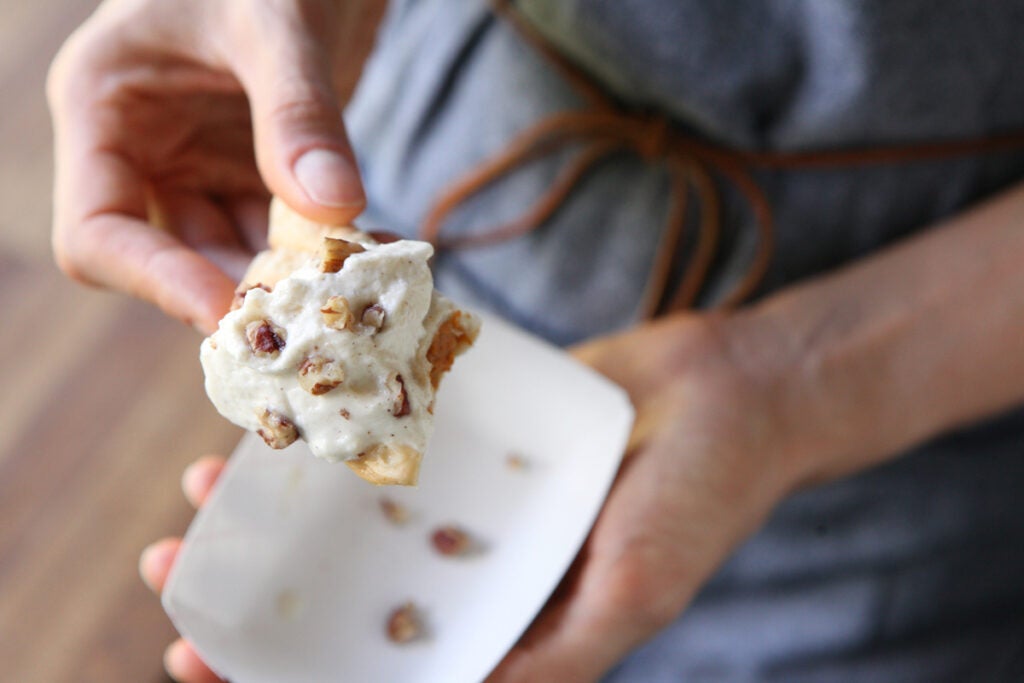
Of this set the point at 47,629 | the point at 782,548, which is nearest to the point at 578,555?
the point at 782,548

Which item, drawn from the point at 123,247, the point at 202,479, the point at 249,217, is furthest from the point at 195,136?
the point at 202,479

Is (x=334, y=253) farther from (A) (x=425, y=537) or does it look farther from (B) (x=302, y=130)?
(A) (x=425, y=537)

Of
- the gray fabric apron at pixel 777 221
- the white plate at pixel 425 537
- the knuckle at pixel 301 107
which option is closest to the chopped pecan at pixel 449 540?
the white plate at pixel 425 537

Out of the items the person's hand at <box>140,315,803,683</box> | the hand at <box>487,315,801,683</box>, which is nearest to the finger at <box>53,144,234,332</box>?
the person's hand at <box>140,315,803,683</box>

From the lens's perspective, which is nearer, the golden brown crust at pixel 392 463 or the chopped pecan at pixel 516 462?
the golden brown crust at pixel 392 463

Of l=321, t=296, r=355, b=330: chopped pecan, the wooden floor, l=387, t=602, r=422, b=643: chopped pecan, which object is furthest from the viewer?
the wooden floor

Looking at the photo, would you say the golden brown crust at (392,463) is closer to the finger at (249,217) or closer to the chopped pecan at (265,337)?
the chopped pecan at (265,337)

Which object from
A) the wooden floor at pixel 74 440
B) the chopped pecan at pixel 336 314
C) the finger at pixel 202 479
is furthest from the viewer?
the wooden floor at pixel 74 440

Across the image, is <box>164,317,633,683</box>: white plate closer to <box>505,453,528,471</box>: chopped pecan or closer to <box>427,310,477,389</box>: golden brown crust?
<box>505,453,528,471</box>: chopped pecan
